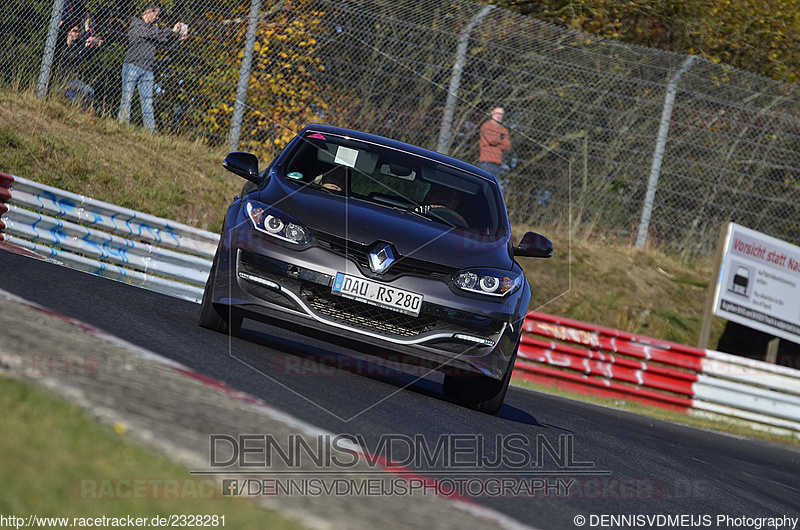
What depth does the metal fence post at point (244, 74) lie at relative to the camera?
1270 centimetres

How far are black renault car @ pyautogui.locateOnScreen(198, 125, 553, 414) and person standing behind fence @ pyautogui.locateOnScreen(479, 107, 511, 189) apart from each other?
699 centimetres

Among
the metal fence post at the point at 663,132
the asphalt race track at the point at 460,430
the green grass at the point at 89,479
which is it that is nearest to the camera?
the green grass at the point at 89,479

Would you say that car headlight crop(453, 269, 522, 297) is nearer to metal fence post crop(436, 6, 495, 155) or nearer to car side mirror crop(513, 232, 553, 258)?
car side mirror crop(513, 232, 553, 258)

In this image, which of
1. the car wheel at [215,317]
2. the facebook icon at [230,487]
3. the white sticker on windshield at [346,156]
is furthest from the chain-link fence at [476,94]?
the facebook icon at [230,487]

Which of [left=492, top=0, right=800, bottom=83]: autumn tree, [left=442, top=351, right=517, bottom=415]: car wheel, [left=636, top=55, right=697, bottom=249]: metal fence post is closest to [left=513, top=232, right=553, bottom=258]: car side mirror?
[left=442, top=351, right=517, bottom=415]: car wheel

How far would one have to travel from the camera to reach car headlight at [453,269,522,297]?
5762mm

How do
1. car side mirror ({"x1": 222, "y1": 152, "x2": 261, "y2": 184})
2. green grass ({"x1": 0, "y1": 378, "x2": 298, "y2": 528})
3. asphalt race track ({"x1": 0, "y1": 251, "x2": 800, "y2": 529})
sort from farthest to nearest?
1. car side mirror ({"x1": 222, "y1": 152, "x2": 261, "y2": 184})
2. asphalt race track ({"x1": 0, "y1": 251, "x2": 800, "y2": 529})
3. green grass ({"x1": 0, "y1": 378, "x2": 298, "y2": 528})

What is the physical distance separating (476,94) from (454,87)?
37 cm

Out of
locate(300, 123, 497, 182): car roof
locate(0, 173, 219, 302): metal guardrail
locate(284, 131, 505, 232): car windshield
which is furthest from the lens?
locate(0, 173, 219, 302): metal guardrail

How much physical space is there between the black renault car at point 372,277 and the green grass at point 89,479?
2569 millimetres

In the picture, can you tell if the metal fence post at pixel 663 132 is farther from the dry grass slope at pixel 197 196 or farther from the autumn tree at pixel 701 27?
the autumn tree at pixel 701 27

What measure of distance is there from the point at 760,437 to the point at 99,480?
10.3m

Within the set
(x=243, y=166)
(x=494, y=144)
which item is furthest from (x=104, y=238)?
(x=494, y=144)

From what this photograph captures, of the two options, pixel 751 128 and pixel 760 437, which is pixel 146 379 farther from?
pixel 751 128
